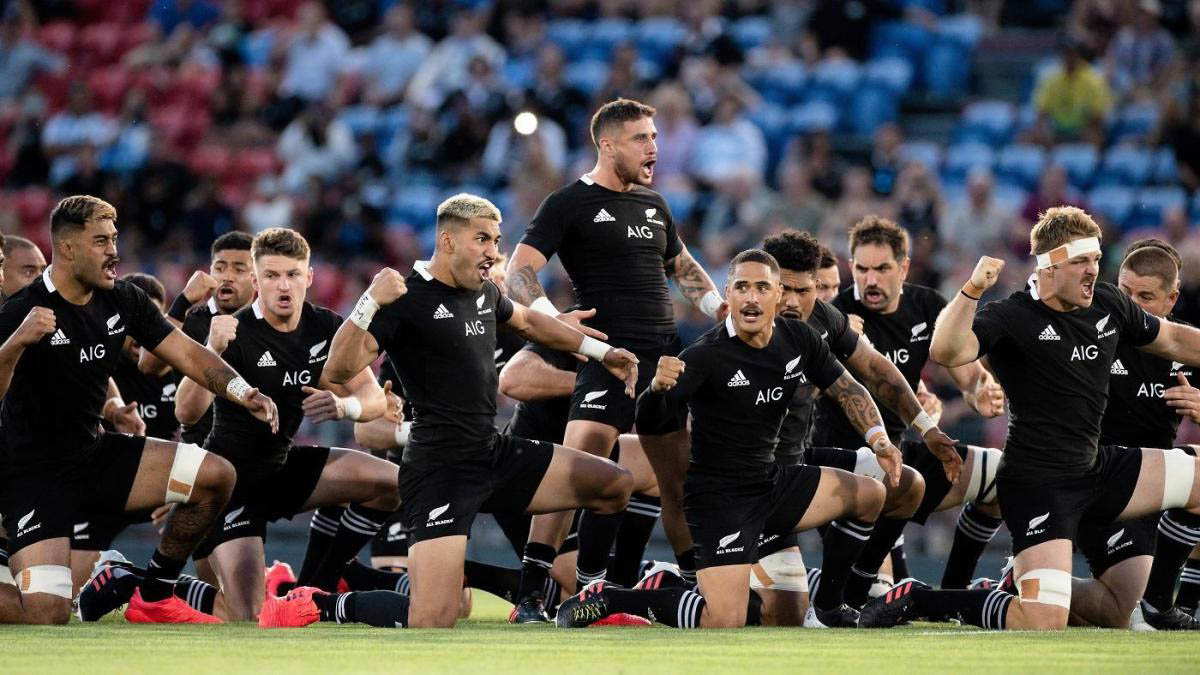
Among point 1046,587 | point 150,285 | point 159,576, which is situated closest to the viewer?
point 1046,587

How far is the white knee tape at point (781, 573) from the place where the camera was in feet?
33.4

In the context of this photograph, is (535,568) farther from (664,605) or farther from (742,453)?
(742,453)

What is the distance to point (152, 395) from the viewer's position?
1190cm

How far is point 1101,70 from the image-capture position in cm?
1758

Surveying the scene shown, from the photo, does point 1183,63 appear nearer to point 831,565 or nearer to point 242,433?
point 831,565

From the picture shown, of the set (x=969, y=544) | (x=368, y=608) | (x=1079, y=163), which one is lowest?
(x=368, y=608)

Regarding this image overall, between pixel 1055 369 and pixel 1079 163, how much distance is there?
7.78 meters

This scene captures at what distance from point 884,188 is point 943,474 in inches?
265

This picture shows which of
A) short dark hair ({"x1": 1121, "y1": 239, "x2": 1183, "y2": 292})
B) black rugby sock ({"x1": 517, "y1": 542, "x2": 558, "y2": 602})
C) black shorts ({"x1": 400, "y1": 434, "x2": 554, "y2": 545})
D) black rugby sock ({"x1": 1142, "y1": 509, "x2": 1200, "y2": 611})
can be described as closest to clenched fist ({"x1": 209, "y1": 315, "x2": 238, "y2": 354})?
black shorts ({"x1": 400, "y1": 434, "x2": 554, "y2": 545})

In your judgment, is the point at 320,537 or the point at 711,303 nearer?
the point at 711,303

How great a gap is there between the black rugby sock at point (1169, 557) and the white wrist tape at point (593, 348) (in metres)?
3.23

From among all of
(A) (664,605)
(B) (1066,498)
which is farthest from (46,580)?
(B) (1066,498)

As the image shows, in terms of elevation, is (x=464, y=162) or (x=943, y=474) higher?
(x=464, y=162)

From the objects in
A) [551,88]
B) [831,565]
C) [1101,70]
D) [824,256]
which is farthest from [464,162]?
[831,565]
